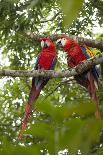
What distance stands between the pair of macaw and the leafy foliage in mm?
240

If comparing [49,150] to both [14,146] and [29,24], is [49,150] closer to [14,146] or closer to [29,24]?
[14,146]

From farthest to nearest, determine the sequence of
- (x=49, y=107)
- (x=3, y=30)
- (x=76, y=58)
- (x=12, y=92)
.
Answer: (x=12, y=92)
(x=3, y=30)
(x=76, y=58)
(x=49, y=107)

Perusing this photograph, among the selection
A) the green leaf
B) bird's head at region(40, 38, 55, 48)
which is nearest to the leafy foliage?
the green leaf

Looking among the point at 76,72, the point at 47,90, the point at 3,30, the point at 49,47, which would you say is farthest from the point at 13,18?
the point at 76,72

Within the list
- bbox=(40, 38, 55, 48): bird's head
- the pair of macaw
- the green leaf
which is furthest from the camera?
bbox=(40, 38, 55, 48): bird's head

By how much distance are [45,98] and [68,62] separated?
9.41 ft

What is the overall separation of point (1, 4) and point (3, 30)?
0.41m

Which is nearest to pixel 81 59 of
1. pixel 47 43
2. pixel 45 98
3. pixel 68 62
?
pixel 68 62

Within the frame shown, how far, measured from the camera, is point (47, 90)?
500cm

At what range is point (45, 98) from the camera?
0.48 metres

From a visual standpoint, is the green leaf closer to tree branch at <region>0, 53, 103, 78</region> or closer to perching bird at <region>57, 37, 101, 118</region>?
tree branch at <region>0, 53, 103, 78</region>

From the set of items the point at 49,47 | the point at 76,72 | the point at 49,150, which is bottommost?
the point at 49,150

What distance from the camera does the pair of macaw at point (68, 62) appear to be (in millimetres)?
3163

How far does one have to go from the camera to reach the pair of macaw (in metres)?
3.16
